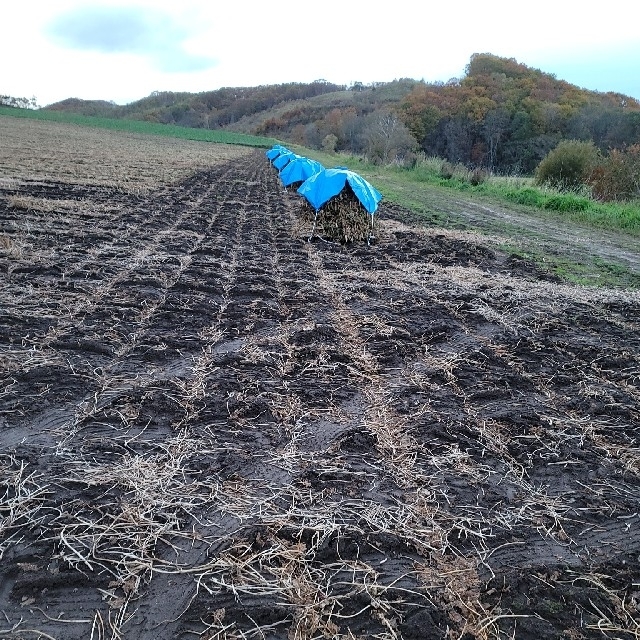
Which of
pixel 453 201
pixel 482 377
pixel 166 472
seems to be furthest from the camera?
pixel 453 201

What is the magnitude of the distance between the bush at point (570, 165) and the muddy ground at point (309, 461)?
52.9 feet

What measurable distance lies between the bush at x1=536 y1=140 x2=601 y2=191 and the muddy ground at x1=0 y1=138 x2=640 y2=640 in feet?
52.9

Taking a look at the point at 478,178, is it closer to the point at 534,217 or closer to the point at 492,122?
the point at 534,217

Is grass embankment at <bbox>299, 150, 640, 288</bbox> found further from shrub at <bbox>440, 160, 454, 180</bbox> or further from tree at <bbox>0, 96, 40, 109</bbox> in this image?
tree at <bbox>0, 96, 40, 109</bbox>

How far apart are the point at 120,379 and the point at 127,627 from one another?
2089 millimetres

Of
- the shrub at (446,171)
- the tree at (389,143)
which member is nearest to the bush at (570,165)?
the shrub at (446,171)

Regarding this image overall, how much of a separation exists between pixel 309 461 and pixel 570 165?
21151 millimetres

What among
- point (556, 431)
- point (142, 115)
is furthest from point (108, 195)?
point (142, 115)

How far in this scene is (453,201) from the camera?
17469mm

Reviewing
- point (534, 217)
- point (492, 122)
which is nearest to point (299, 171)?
point (534, 217)

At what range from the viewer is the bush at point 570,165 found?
19844 mm

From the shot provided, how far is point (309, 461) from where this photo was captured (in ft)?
9.86

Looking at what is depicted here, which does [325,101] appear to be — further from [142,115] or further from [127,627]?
[127,627]

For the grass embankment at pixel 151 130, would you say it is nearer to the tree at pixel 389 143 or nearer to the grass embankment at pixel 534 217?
the tree at pixel 389 143
